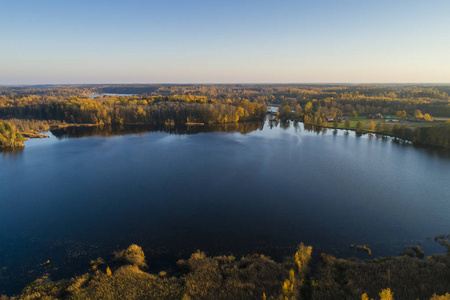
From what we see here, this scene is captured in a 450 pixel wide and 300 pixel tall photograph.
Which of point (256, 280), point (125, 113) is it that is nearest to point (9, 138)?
point (125, 113)

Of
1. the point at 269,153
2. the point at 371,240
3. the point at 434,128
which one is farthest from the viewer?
the point at 434,128

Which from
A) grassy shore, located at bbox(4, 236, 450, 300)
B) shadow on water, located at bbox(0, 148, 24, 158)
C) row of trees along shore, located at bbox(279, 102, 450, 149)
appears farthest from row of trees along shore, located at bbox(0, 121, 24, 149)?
row of trees along shore, located at bbox(279, 102, 450, 149)

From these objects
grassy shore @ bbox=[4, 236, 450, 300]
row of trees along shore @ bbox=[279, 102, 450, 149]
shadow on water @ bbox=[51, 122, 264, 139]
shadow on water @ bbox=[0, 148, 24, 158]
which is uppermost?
row of trees along shore @ bbox=[279, 102, 450, 149]

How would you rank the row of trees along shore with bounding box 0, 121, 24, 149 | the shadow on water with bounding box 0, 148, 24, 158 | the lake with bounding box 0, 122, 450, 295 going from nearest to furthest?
1. the lake with bounding box 0, 122, 450, 295
2. the shadow on water with bounding box 0, 148, 24, 158
3. the row of trees along shore with bounding box 0, 121, 24, 149

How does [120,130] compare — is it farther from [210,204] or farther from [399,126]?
[399,126]

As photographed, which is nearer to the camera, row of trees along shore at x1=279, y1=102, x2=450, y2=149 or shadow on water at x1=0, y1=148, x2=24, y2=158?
shadow on water at x1=0, y1=148, x2=24, y2=158

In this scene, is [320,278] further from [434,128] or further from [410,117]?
[410,117]

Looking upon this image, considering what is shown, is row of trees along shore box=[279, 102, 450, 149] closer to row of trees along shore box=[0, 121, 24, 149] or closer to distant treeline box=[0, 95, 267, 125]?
distant treeline box=[0, 95, 267, 125]

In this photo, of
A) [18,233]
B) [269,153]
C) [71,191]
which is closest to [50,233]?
[18,233]
